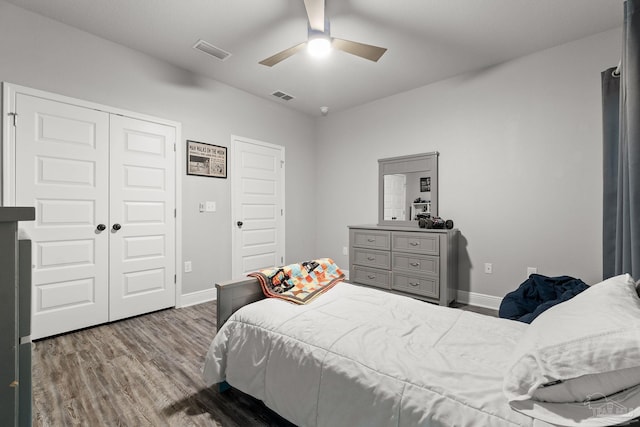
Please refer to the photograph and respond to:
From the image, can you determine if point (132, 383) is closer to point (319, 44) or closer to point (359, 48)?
point (319, 44)

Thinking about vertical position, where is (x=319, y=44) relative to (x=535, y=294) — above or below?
above

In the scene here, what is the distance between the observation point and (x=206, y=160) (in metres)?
3.67

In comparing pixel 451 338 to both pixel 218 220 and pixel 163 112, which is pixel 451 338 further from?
pixel 163 112

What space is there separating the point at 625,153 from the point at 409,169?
8.21 feet

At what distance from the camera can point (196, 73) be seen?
356 cm

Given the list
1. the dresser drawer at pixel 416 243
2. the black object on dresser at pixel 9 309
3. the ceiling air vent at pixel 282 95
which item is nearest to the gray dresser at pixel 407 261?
the dresser drawer at pixel 416 243

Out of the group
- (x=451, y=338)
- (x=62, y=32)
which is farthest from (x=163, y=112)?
(x=451, y=338)

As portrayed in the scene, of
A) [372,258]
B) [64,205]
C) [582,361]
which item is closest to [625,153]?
[582,361]

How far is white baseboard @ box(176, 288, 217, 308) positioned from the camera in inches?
136

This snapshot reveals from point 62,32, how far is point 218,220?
2.27 meters

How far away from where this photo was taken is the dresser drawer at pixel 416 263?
132 inches

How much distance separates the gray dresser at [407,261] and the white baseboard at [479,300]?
5.3 inches

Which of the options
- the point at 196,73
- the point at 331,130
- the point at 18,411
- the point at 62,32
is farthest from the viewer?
the point at 331,130

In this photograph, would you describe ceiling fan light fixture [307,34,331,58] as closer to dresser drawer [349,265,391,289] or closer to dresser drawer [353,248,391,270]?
dresser drawer [353,248,391,270]
